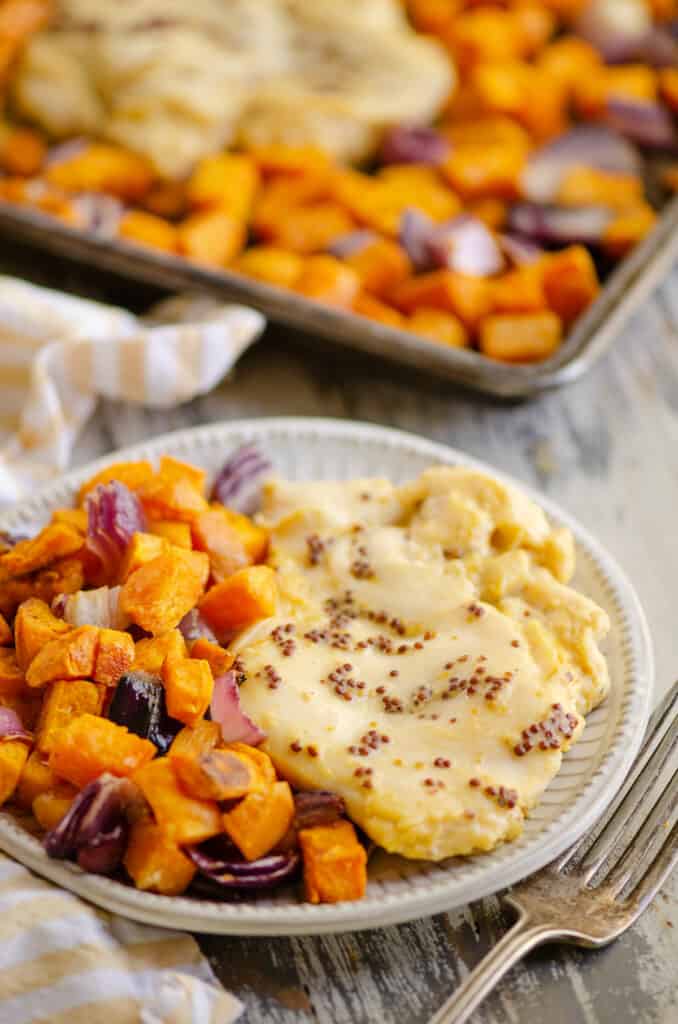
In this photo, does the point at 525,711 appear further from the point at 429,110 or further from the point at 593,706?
the point at 429,110

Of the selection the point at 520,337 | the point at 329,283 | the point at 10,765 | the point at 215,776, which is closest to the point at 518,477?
the point at 520,337

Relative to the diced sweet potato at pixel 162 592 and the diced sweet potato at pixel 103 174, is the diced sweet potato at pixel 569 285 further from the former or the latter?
the diced sweet potato at pixel 162 592

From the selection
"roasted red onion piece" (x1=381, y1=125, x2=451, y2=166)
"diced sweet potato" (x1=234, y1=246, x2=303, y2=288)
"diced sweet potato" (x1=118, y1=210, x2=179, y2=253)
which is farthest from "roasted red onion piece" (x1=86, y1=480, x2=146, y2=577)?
"roasted red onion piece" (x1=381, y1=125, x2=451, y2=166)

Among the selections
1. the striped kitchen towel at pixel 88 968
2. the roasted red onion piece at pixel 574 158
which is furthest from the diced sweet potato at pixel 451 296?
the striped kitchen towel at pixel 88 968

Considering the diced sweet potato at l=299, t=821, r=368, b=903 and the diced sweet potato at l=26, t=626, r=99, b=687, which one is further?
the diced sweet potato at l=26, t=626, r=99, b=687

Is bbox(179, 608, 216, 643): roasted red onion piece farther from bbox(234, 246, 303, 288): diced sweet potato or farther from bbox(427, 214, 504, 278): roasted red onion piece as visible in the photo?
bbox(427, 214, 504, 278): roasted red onion piece

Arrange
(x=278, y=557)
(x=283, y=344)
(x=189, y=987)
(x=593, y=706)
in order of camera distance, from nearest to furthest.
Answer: (x=189, y=987) < (x=593, y=706) < (x=278, y=557) < (x=283, y=344)

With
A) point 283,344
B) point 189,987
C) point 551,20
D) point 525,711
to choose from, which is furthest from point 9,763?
point 551,20
